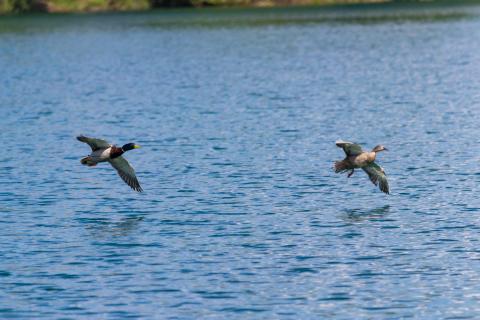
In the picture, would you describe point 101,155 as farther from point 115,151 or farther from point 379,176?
point 379,176

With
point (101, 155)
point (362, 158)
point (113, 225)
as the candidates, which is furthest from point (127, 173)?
point (362, 158)

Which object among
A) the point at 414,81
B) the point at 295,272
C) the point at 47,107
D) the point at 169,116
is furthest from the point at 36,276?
the point at 414,81

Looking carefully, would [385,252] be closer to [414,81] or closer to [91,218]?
[91,218]

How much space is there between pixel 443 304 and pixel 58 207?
56.1 ft

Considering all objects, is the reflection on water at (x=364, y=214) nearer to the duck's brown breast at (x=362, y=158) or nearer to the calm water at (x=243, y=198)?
the calm water at (x=243, y=198)

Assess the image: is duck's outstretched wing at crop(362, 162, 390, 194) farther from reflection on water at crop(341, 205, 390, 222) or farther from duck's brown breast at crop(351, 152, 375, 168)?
duck's brown breast at crop(351, 152, 375, 168)

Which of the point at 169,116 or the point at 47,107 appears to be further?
the point at 47,107

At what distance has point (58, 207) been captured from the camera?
40875 mm

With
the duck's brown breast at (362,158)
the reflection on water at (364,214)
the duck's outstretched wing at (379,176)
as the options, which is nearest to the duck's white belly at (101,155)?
the reflection on water at (364,214)

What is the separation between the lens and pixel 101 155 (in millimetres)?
37562

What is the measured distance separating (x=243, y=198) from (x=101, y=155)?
622cm

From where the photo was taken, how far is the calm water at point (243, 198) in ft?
96.1

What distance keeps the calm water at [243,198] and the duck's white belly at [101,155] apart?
2.13 m

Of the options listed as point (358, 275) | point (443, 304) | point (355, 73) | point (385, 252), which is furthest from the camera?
point (355, 73)
